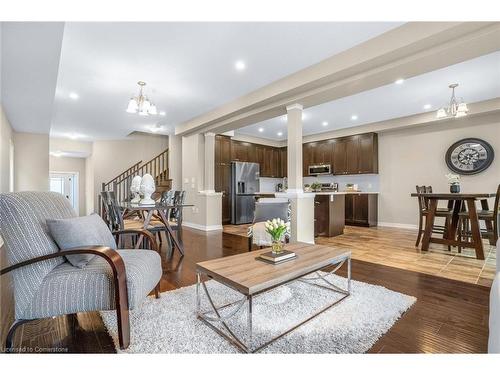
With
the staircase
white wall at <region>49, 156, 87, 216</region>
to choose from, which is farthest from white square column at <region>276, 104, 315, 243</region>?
white wall at <region>49, 156, 87, 216</region>

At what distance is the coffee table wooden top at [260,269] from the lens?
53.9 inches

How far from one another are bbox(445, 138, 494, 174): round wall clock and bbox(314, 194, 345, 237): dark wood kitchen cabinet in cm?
240

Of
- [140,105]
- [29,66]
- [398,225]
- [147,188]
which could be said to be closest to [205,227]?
[147,188]

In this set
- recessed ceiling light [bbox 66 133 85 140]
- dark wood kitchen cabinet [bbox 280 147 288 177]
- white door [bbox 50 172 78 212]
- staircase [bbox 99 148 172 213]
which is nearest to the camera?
recessed ceiling light [bbox 66 133 85 140]

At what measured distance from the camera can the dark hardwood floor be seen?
1425 mm

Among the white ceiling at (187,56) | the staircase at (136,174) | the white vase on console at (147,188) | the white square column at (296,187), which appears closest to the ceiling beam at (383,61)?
the white ceiling at (187,56)

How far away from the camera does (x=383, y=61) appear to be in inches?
104

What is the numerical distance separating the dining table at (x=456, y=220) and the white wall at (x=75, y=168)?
32.3 feet

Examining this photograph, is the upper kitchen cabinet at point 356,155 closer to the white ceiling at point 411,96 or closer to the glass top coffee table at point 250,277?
the white ceiling at point 411,96

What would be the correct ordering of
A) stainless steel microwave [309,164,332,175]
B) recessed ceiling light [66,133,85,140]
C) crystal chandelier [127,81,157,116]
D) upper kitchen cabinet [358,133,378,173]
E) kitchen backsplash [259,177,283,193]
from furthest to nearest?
kitchen backsplash [259,177,283,193] → recessed ceiling light [66,133,85,140] → stainless steel microwave [309,164,332,175] → upper kitchen cabinet [358,133,378,173] → crystal chandelier [127,81,157,116]

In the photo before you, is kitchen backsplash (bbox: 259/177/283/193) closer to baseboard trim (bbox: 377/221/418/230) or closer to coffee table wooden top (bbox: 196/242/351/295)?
baseboard trim (bbox: 377/221/418/230)

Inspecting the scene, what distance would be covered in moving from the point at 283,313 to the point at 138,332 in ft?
3.12

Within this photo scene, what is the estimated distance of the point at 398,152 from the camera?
5.86 m
